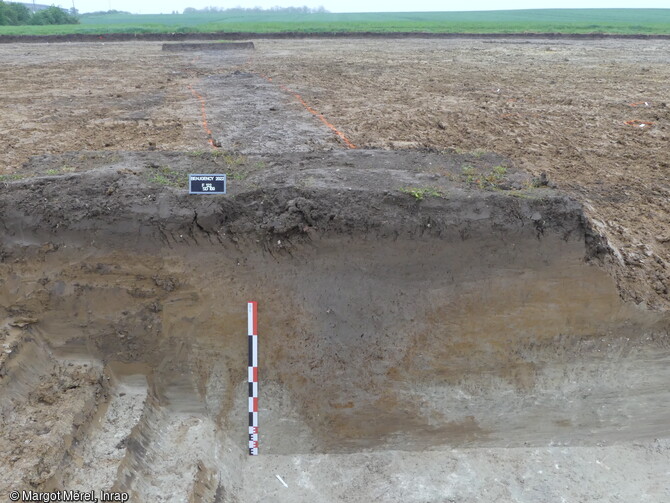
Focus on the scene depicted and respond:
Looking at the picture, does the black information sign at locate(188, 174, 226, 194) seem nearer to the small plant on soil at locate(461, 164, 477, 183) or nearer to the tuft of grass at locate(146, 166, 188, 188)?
the tuft of grass at locate(146, 166, 188, 188)

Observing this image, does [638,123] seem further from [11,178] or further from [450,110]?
[11,178]

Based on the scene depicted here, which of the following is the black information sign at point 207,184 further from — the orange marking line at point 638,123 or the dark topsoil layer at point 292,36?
the dark topsoil layer at point 292,36

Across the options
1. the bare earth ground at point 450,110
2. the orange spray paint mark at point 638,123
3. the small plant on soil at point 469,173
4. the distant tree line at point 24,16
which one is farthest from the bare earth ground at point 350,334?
the distant tree line at point 24,16

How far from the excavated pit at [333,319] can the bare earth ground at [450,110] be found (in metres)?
0.87

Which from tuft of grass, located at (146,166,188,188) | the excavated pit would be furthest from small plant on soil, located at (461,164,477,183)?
tuft of grass, located at (146,166,188,188)

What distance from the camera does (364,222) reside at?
181 inches

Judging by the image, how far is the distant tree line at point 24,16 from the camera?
3847cm

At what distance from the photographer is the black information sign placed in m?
4.48

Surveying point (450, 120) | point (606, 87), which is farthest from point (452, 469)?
point (606, 87)

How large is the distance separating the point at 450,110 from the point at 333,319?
24.9 ft

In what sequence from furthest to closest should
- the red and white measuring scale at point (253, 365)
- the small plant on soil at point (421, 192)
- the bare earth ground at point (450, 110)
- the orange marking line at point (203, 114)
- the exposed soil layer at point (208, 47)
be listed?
the exposed soil layer at point (208, 47)
the orange marking line at point (203, 114)
the bare earth ground at point (450, 110)
the small plant on soil at point (421, 192)
the red and white measuring scale at point (253, 365)

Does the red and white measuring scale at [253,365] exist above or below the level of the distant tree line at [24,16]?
below

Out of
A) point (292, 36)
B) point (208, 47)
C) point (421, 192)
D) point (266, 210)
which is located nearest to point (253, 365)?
point (266, 210)

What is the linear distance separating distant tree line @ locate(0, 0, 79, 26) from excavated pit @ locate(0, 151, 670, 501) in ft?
144
